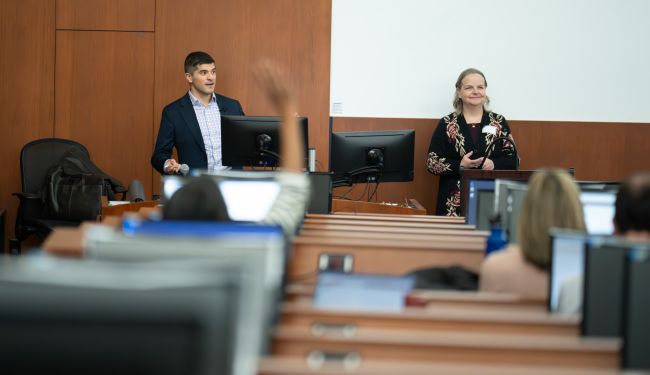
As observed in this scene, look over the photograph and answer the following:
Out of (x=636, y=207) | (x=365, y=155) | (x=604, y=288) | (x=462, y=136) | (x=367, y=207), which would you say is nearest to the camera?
(x=604, y=288)

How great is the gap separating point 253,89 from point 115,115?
3.96 ft

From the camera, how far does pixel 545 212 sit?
272cm

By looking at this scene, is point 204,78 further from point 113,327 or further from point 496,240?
point 113,327

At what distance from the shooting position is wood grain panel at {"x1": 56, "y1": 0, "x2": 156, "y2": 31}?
780 centimetres

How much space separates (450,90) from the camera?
25.2 feet

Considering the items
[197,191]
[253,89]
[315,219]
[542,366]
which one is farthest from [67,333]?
[253,89]

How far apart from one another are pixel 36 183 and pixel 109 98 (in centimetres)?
108

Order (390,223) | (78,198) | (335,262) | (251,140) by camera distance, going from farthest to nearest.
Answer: (78,198), (251,140), (390,223), (335,262)

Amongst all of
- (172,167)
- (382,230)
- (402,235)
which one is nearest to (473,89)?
(172,167)

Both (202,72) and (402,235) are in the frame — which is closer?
(402,235)

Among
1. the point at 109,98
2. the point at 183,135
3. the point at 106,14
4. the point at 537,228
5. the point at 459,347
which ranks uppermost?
the point at 106,14

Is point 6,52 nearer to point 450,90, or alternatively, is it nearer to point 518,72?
point 450,90

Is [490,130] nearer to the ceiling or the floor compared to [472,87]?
nearer to the floor

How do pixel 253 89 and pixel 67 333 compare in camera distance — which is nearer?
pixel 67 333
